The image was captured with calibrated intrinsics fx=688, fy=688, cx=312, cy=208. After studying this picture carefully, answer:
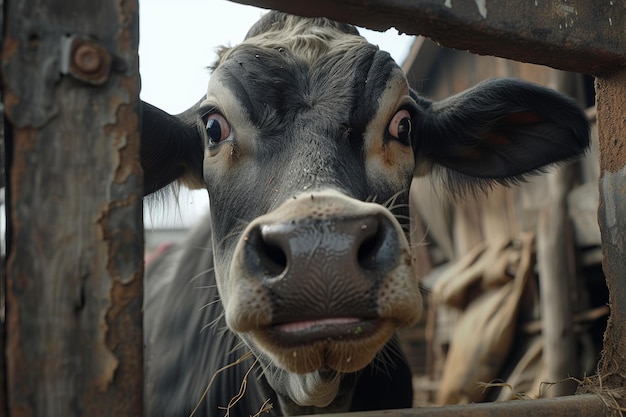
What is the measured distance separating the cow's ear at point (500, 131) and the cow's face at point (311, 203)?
282 mm

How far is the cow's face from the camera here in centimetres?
161

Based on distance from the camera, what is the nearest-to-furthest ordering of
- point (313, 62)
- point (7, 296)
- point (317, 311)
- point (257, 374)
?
point (7, 296), point (317, 311), point (313, 62), point (257, 374)

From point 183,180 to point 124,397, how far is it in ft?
6.03

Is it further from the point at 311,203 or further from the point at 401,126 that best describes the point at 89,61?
the point at 401,126

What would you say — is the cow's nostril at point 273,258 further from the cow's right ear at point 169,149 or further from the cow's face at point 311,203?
the cow's right ear at point 169,149

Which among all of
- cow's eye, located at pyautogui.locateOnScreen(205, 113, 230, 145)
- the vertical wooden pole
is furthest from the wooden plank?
cow's eye, located at pyautogui.locateOnScreen(205, 113, 230, 145)

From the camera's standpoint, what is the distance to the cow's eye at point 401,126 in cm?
256

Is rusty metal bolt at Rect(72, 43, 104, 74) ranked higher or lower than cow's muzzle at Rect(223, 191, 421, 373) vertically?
higher

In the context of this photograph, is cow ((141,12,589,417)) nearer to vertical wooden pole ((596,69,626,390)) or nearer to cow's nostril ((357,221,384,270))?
cow's nostril ((357,221,384,270))

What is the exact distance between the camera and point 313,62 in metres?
2.59

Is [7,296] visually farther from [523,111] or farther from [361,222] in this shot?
[523,111]

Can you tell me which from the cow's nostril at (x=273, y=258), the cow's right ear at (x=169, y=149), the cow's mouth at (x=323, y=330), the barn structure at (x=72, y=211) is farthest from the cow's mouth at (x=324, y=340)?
the cow's right ear at (x=169, y=149)

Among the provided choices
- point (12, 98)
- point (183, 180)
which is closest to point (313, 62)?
point (183, 180)

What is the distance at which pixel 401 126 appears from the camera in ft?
8.52
